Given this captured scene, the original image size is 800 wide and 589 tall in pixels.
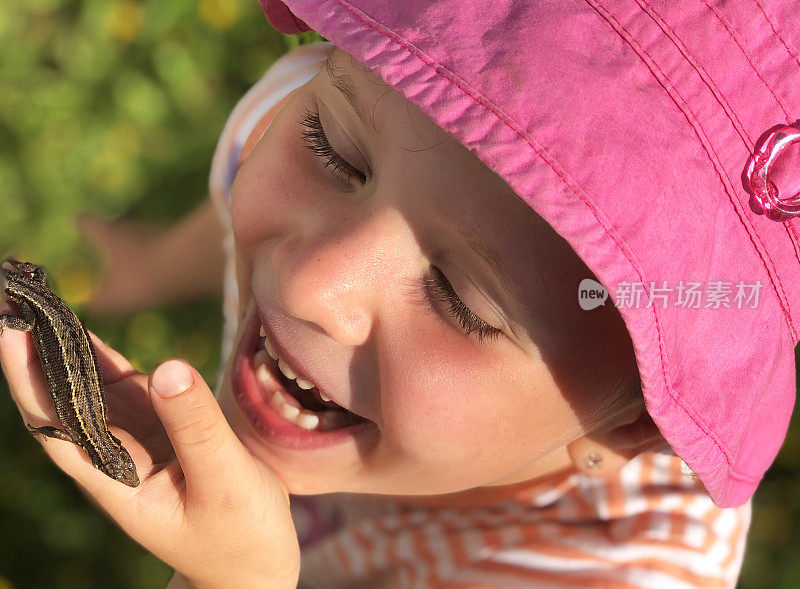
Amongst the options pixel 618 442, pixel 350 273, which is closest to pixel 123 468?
pixel 350 273

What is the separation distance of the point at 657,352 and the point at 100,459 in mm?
1080

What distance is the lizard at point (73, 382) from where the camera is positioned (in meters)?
1.51

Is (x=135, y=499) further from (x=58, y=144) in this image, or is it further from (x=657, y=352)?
(x=58, y=144)

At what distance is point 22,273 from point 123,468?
0.56 meters

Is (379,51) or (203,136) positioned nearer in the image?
(379,51)

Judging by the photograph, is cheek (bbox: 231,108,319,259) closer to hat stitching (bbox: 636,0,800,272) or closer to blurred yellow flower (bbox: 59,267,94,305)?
hat stitching (bbox: 636,0,800,272)

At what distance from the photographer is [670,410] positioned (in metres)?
1.12

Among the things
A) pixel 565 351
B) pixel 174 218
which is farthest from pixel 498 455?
pixel 174 218

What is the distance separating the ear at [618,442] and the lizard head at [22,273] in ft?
4.11

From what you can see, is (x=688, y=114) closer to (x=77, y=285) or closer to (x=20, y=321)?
(x=20, y=321)

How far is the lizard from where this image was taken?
4.95ft

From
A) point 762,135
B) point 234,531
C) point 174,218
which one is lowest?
point 174,218

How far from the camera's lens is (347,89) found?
4.01ft

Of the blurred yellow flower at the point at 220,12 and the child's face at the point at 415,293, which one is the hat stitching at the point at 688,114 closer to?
the child's face at the point at 415,293
